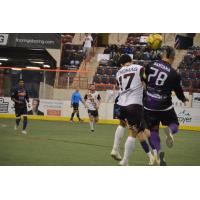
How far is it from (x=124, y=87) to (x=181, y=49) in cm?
974

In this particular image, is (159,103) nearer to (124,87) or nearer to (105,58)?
(124,87)

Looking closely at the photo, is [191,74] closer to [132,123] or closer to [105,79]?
[105,79]

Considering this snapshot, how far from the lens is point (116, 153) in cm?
652

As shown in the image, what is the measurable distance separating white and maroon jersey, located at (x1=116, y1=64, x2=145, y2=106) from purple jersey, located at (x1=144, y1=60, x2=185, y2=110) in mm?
116

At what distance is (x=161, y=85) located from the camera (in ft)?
20.9

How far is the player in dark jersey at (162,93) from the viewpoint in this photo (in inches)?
250

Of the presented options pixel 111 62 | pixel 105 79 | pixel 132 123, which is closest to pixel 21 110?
pixel 132 123

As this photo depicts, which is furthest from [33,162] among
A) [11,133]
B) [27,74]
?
[27,74]

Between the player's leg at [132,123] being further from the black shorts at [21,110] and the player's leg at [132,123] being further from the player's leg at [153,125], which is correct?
the black shorts at [21,110]

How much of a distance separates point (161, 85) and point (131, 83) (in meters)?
0.34

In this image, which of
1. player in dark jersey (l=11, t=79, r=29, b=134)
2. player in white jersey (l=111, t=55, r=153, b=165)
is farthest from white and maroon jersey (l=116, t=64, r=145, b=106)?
player in dark jersey (l=11, t=79, r=29, b=134)

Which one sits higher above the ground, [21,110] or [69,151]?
[21,110]

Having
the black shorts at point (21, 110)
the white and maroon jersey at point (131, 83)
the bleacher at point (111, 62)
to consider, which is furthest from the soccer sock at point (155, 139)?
the bleacher at point (111, 62)

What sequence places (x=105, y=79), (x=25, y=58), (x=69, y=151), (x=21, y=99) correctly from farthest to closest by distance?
(x=105, y=79)
(x=25, y=58)
(x=21, y=99)
(x=69, y=151)
